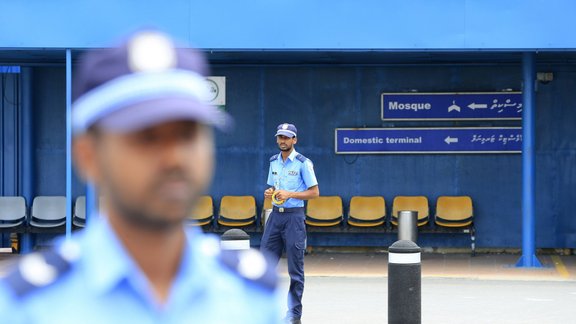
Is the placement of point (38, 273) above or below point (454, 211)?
above

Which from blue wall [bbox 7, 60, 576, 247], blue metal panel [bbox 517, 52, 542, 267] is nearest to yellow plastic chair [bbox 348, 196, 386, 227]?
blue wall [bbox 7, 60, 576, 247]

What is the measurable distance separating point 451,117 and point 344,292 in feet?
19.2

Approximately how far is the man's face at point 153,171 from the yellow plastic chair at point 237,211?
16.9 m

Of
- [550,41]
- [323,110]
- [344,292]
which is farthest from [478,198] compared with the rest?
[344,292]

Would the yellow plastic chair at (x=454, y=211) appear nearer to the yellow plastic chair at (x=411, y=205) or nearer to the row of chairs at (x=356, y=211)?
the row of chairs at (x=356, y=211)

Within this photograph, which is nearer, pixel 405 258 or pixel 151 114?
pixel 151 114

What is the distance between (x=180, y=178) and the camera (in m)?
1.50

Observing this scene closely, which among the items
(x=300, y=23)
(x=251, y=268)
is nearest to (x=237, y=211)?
(x=300, y=23)

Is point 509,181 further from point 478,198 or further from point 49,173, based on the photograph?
point 49,173

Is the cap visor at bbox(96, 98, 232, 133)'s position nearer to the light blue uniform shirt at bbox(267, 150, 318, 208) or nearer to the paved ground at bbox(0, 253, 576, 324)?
the light blue uniform shirt at bbox(267, 150, 318, 208)

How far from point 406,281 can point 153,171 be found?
805cm

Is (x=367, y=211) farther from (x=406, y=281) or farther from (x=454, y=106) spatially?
(x=406, y=281)

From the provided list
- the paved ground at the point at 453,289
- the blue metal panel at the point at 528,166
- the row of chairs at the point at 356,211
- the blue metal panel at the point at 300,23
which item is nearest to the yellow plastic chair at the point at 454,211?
the row of chairs at the point at 356,211

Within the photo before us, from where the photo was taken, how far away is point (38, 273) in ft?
5.18
